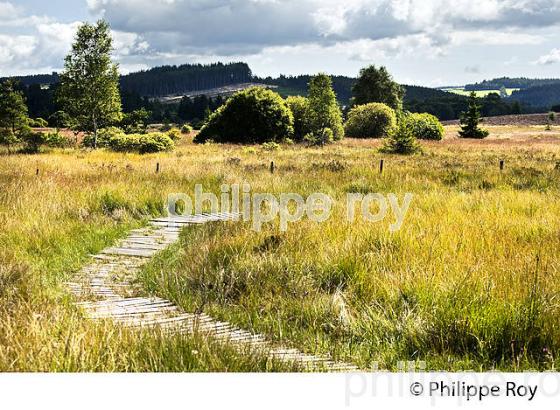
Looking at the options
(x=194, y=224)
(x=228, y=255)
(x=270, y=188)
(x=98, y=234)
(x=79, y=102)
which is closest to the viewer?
(x=228, y=255)

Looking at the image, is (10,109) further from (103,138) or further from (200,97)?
(200,97)

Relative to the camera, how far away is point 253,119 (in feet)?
134

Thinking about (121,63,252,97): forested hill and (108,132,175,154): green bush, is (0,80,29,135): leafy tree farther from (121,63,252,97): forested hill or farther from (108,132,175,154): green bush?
(121,63,252,97): forested hill

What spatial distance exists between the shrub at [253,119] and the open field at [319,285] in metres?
30.6

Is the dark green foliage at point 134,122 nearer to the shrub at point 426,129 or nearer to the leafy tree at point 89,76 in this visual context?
the leafy tree at point 89,76

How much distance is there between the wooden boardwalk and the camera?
13.1 ft

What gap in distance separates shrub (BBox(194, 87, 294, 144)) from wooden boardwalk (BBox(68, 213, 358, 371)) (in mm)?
32541

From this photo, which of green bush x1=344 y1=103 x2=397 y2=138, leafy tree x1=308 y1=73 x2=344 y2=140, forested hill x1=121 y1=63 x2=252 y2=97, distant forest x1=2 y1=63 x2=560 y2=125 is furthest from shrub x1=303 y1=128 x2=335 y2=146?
forested hill x1=121 y1=63 x2=252 y2=97

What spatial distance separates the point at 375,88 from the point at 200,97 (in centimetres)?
4606

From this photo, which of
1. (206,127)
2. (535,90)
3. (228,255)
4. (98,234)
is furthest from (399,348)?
(535,90)

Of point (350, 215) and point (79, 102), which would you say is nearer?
point (350, 215)

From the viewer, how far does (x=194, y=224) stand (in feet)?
31.2

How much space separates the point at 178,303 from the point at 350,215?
4076 millimetres
